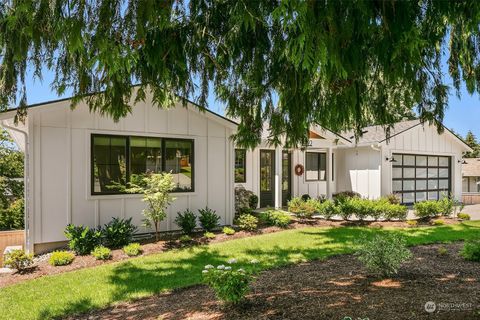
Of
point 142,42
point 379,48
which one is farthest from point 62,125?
point 379,48

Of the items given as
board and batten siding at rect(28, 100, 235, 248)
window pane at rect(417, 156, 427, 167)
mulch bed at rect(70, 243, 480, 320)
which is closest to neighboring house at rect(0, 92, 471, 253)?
board and batten siding at rect(28, 100, 235, 248)

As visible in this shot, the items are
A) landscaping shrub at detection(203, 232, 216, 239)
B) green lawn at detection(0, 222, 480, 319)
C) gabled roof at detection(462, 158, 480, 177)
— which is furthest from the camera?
gabled roof at detection(462, 158, 480, 177)

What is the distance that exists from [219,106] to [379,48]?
97.8 inches

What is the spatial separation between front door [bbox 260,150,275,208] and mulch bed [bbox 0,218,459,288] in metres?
3.61

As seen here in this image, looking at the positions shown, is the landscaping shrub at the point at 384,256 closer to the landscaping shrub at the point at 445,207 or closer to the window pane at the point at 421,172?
the landscaping shrub at the point at 445,207

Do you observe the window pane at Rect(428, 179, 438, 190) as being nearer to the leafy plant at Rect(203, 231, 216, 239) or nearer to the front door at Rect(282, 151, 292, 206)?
the front door at Rect(282, 151, 292, 206)

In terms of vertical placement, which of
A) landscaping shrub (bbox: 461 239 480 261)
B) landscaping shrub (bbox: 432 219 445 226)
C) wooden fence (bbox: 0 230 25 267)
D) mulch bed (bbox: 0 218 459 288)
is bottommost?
wooden fence (bbox: 0 230 25 267)

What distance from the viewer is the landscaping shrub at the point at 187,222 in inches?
368

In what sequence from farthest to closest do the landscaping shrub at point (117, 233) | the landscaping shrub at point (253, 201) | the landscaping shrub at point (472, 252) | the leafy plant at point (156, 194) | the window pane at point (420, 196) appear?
1. the window pane at point (420, 196)
2. the landscaping shrub at point (253, 201)
3. the leafy plant at point (156, 194)
4. the landscaping shrub at point (117, 233)
5. the landscaping shrub at point (472, 252)

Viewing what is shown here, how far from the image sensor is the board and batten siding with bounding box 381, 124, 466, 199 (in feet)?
49.8

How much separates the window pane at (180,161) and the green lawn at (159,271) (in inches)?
87.6

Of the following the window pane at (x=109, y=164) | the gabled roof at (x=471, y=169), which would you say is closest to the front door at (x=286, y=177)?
the window pane at (x=109, y=164)

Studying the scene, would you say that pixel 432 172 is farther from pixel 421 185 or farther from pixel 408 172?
pixel 408 172

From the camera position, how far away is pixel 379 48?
2.66m
